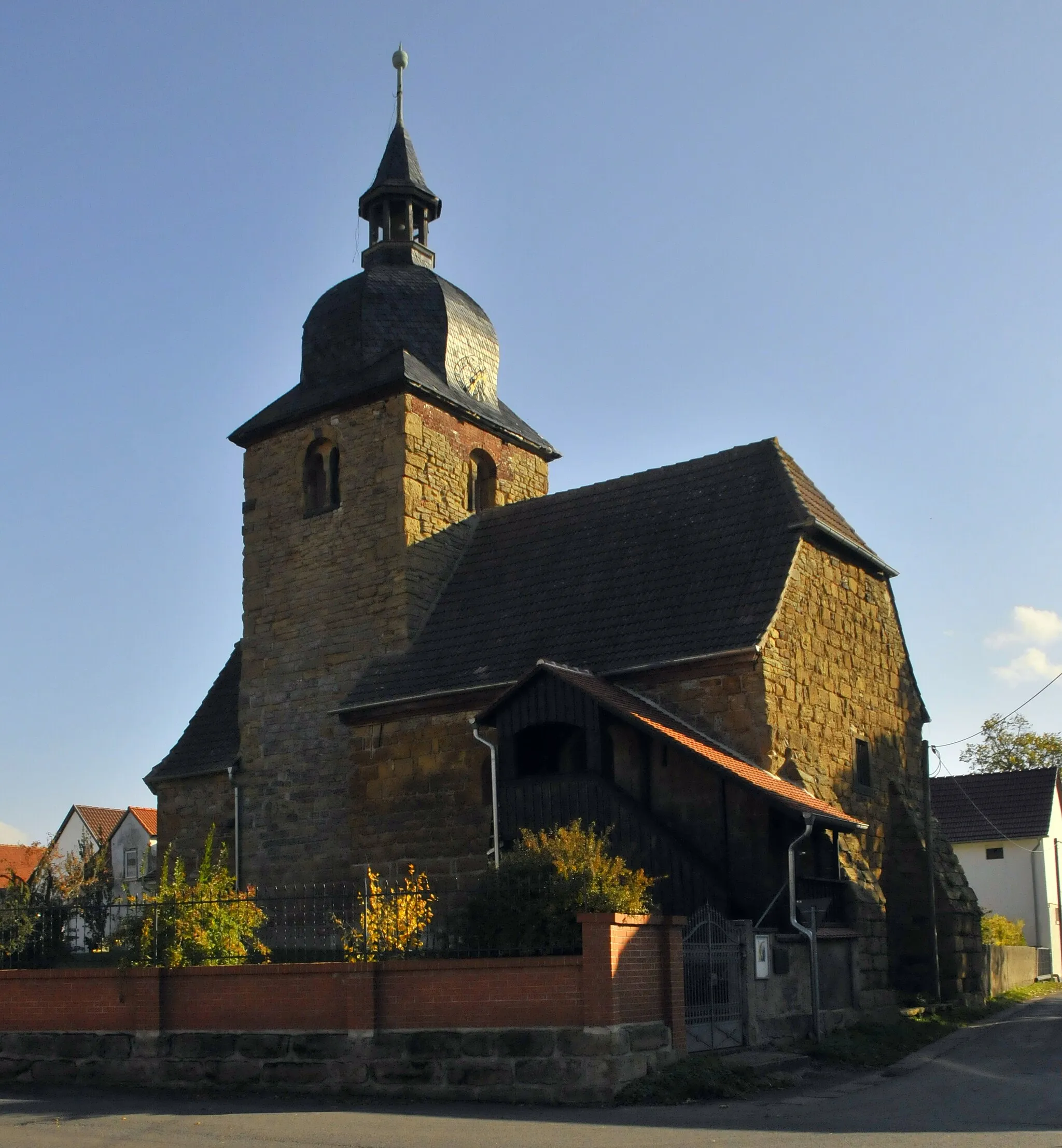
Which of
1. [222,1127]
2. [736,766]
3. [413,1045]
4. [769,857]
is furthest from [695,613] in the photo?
[222,1127]

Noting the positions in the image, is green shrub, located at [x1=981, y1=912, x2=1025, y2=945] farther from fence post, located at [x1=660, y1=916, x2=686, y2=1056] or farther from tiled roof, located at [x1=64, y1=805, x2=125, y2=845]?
tiled roof, located at [x1=64, y1=805, x2=125, y2=845]

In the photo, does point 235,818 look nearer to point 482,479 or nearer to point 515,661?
point 515,661

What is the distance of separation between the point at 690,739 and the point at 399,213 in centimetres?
1518

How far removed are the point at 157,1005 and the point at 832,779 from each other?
34.3ft

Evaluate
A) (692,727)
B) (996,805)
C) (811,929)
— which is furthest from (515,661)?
(996,805)

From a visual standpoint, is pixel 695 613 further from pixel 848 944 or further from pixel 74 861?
pixel 74 861

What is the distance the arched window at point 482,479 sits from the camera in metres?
26.6

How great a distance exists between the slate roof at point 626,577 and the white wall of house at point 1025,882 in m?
19.7

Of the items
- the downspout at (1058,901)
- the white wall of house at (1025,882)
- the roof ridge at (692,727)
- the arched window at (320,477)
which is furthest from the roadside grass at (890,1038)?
the downspout at (1058,901)

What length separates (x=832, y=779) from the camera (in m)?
20.3

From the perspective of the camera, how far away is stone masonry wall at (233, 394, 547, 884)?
2386cm

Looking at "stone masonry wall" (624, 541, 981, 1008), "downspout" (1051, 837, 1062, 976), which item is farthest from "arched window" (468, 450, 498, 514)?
"downspout" (1051, 837, 1062, 976)

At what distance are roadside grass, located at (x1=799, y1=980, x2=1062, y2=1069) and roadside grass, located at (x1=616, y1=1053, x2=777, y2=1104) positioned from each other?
2473mm

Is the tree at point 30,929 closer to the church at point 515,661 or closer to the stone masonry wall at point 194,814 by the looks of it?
the church at point 515,661
